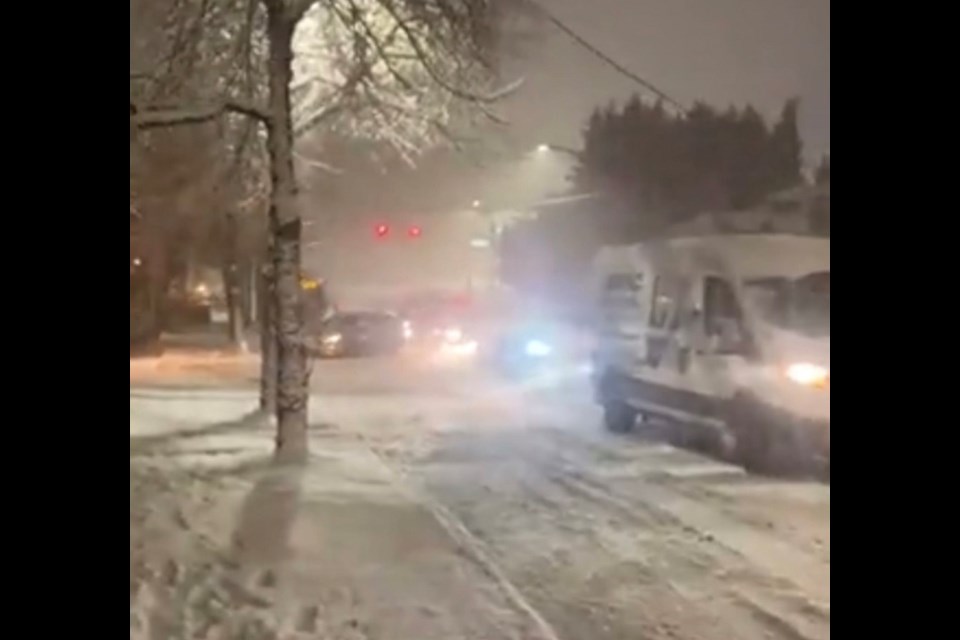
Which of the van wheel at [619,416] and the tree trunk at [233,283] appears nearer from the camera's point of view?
the van wheel at [619,416]

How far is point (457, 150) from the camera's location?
336 centimetres

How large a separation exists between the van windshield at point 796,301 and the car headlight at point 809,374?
72 mm

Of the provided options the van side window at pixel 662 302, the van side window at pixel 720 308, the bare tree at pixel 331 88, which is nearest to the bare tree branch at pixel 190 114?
the bare tree at pixel 331 88

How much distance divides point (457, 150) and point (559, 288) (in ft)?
1.71

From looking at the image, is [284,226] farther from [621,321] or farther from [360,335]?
[621,321]

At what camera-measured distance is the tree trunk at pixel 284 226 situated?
3.51 metres

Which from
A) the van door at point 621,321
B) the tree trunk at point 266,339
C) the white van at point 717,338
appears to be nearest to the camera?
the white van at point 717,338

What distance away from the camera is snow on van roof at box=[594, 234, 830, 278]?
2.92 metres

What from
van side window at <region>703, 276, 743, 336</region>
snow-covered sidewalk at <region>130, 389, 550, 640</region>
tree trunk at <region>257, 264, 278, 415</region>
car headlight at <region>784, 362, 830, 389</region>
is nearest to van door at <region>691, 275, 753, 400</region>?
van side window at <region>703, 276, 743, 336</region>

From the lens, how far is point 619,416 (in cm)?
329

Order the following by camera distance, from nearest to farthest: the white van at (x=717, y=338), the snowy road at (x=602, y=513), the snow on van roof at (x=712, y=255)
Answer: the snowy road at (x=602, y=513) < the white van at (x=717, y=338) < the snow on van roof at (x=712, y=255)

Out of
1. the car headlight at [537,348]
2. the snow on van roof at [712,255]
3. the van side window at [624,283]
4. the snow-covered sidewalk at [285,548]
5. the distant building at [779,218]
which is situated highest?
the distant building at [779,218]

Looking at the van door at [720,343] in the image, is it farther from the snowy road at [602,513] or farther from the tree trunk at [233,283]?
the tree trunk at [233,283]
